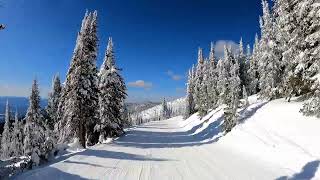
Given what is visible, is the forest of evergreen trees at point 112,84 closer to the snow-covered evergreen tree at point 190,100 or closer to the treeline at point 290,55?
the treeline at point 290,55

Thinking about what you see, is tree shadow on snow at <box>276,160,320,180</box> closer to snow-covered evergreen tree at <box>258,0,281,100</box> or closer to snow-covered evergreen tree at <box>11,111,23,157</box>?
snow-covered evergreen tree at <box>258,0,281,100</box>

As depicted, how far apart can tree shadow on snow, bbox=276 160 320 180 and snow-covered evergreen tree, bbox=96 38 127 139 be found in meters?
24.5

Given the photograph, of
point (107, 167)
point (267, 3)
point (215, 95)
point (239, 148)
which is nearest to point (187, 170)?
point (107, 167)

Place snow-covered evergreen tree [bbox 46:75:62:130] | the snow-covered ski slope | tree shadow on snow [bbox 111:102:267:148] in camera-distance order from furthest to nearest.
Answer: snow-covered evergreen tree [bbox 46:75:62:130] → tree shadow on snow [bbox 111:102:267:148] → the snow-covered ski slope

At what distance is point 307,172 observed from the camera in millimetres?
12492

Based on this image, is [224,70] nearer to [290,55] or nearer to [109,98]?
[109,98]

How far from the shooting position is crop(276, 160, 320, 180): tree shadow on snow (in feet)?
39.6

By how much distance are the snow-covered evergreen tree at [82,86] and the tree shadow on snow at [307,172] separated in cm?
2162

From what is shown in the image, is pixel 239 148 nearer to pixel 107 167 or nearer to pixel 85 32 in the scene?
pixel 107 167

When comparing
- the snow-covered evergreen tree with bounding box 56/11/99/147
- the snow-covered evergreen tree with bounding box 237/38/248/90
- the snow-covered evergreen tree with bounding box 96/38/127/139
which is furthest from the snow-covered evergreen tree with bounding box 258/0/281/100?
the snow-covered evergreen tree with bounding box 237/38/248/90

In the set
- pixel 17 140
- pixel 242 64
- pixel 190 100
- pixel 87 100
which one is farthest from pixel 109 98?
pixel 190 100

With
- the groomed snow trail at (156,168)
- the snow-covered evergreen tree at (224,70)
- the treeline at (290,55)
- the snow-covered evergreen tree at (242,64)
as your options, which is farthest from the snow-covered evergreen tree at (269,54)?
the snow-covered evergreen tree at (242,64)

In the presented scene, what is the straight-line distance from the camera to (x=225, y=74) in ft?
208

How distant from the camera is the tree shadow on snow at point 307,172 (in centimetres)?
1208
